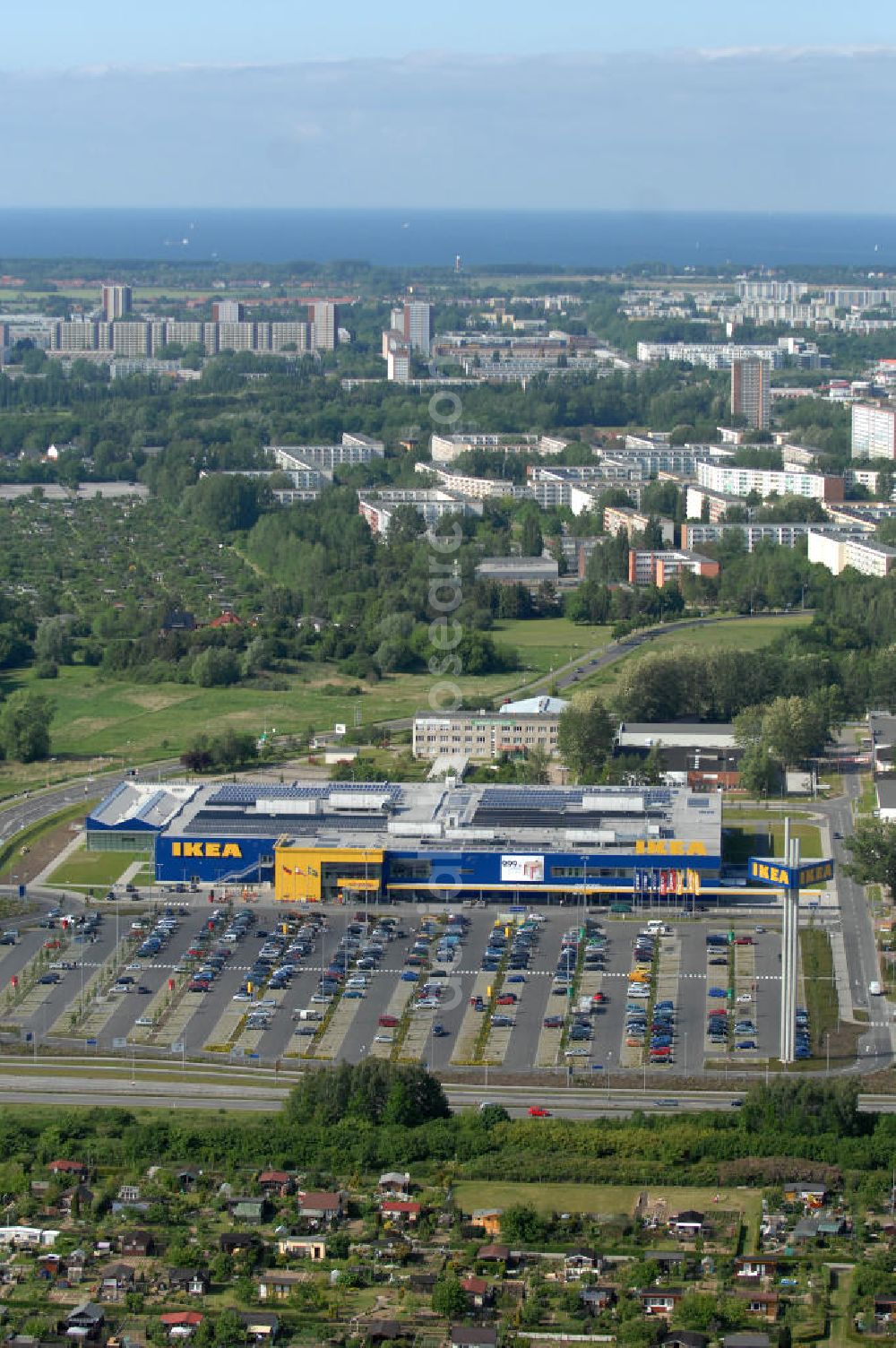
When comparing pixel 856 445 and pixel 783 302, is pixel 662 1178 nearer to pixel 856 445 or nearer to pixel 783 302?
pixel 856 445

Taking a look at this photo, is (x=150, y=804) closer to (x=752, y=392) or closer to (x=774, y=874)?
(x=774, y=874)

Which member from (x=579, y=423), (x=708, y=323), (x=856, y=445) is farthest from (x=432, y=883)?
(x=708, y=323)

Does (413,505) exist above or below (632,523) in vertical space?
above

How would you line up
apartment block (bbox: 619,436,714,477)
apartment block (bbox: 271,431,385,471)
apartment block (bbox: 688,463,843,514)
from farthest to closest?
apartment block (bbox: 271,431,385,471), apartment block (bbox: 619,436,714,477), apartment block (bbox: 688,463,843,514)

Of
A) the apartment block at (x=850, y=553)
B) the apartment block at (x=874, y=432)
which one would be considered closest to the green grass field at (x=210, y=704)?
the apartment block at (x=850, y=553)

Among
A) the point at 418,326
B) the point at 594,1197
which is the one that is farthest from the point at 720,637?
the point at 418,326

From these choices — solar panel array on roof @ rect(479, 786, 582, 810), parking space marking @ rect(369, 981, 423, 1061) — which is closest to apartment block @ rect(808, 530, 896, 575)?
solar panel array on roof @ rect(479, 786, 582, 810)

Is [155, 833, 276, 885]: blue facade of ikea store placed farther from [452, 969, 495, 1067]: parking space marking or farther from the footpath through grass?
[452, 969, 495, 1067]: parking space marking
